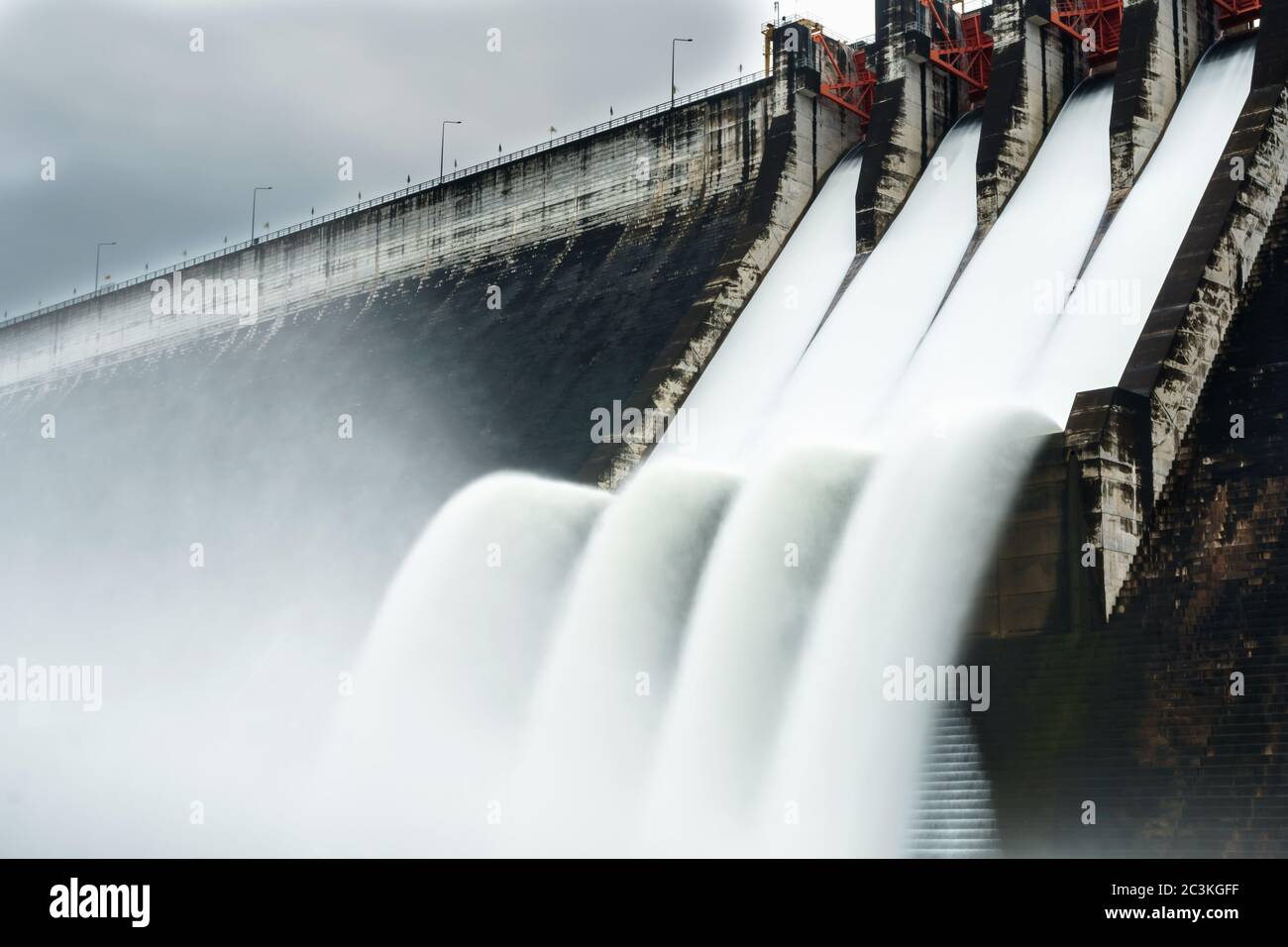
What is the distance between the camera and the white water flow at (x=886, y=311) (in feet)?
98.0

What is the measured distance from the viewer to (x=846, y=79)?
39125mm

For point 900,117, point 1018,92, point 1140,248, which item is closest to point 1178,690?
point 1140,248

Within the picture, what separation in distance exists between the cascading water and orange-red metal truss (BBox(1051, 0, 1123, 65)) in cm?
821

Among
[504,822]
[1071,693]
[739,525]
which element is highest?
[739,525]

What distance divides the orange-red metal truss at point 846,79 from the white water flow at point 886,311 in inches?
131

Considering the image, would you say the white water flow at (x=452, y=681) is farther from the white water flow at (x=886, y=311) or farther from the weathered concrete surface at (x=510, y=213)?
the weathered concrete surface at (x=510, y=213)

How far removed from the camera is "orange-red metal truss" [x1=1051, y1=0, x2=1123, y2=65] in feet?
114

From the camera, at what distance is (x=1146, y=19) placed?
31.2 m

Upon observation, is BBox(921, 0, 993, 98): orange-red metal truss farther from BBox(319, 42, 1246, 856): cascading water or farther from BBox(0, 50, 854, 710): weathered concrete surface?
BBox(319, 42, 1246, 856): cascading water

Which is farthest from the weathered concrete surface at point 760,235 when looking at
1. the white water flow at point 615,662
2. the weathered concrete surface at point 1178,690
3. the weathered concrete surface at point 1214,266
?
the weathered concrete surface at point 1178,690

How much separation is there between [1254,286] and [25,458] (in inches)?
1633

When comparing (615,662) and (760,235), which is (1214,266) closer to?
(615,662)

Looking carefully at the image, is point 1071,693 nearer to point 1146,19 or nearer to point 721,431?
point 721,431
